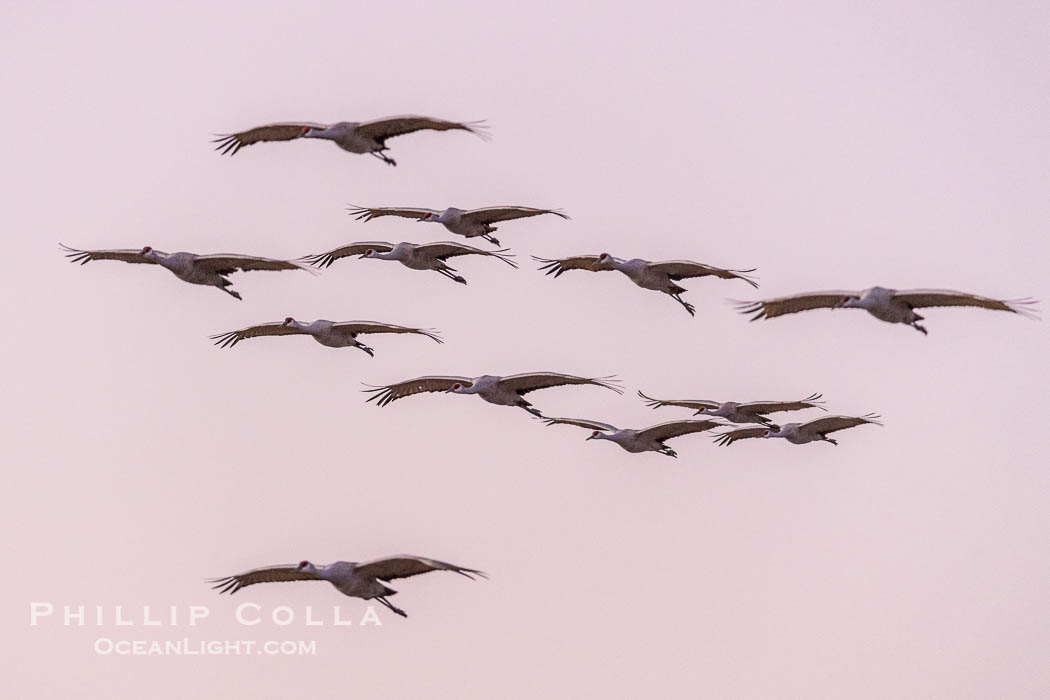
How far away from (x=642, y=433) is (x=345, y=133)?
1135cm

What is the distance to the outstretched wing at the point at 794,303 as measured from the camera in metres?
42.2

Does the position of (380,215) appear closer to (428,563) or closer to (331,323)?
(331,323)

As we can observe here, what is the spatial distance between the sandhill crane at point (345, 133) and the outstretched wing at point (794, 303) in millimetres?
8741

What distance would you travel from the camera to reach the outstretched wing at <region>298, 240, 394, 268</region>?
5156 cm

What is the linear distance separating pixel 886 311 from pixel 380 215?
15.1 m

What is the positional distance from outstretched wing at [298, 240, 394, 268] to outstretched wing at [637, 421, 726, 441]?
8.57 metres

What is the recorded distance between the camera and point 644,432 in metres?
49.8

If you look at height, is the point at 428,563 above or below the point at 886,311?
below

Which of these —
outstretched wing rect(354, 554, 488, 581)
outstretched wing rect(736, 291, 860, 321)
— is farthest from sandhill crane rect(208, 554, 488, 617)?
outstretched wing rect(736, 291, 860, 321)

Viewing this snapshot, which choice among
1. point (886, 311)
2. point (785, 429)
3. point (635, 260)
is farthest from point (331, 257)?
point (886, 311)

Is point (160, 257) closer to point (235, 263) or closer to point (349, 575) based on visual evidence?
point (235, 263)

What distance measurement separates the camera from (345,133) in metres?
45.5

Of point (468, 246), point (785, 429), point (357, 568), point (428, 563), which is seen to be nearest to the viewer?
point (428, 563)

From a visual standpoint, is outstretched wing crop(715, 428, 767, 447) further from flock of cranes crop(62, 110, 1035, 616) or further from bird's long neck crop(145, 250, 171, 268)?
bird's long neck crop(145, 250, 171, 268)
